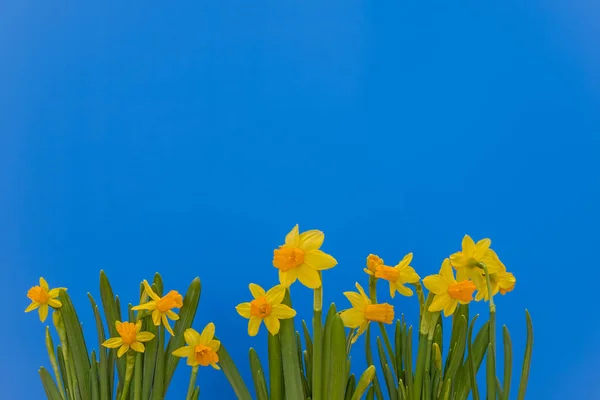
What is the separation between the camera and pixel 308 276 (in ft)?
2.29

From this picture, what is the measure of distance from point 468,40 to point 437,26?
0.07m

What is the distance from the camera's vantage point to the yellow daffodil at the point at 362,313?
29.8 inches

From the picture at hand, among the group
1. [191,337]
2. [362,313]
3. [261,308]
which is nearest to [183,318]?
[191,337]

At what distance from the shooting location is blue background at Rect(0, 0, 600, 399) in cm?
106

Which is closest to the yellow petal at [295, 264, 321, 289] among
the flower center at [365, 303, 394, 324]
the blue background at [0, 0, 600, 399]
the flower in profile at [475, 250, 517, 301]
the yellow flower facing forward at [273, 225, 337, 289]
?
the yellow flower facing forward at [273, 225, 337, 289]

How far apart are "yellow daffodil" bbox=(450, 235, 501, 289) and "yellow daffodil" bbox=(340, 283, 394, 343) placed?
0.36 feet

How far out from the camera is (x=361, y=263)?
1050 mm

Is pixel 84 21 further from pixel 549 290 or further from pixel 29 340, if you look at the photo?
pixel 549 290

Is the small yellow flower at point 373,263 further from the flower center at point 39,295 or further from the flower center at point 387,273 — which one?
the flower center at point 39,295

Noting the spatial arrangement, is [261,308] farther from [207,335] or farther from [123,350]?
[123,350]

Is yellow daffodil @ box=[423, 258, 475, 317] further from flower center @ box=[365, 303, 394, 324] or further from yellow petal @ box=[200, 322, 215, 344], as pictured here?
yellow petal @ box=[200, 322, 215, 344]

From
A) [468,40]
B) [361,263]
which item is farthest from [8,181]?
[468,40]

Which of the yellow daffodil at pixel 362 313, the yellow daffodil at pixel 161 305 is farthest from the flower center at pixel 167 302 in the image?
the yellow daffodil at pixel 362 313

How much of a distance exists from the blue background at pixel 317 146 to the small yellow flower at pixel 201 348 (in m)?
0.31
